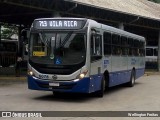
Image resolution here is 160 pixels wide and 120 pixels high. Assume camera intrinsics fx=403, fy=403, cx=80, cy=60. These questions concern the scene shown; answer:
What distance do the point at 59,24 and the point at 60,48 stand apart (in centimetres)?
86

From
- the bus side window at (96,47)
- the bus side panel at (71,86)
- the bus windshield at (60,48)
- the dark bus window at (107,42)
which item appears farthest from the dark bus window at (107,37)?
the bus side panel at (71,86)

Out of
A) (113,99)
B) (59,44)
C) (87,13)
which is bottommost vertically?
(113,99)

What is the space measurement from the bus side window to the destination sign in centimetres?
68

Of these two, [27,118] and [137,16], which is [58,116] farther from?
[137,16]

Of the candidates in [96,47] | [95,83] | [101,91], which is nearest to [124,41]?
[101,91]

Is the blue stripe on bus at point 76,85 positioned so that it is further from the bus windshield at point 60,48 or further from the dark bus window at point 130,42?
the dark bus window at point 130,42

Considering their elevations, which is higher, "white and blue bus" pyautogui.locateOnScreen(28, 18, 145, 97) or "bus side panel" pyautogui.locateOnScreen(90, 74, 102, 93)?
"white and blue bus" pyautogui.locateOnScreen(28, 18, 145, 97)

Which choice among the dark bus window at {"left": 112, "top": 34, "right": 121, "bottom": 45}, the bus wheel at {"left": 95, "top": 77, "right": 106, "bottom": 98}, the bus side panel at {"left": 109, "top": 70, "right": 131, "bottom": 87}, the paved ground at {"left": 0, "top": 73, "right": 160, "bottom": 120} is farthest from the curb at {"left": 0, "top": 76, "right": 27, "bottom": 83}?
the bus wheel at {"left": 95, "top": 77, "right": 106, "bottom": 98}

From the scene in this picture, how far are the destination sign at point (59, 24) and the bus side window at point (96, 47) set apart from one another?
0.68 metres

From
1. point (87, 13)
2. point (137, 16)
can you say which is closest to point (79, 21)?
point (87, 13)

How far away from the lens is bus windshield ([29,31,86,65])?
13.3 metres

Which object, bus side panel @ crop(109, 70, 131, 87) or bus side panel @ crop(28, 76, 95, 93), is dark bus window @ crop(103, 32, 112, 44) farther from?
bus side panel @ crop(28, 76, 95, 93)

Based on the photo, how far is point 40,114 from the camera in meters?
10.6

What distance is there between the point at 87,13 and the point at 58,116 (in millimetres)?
16276
